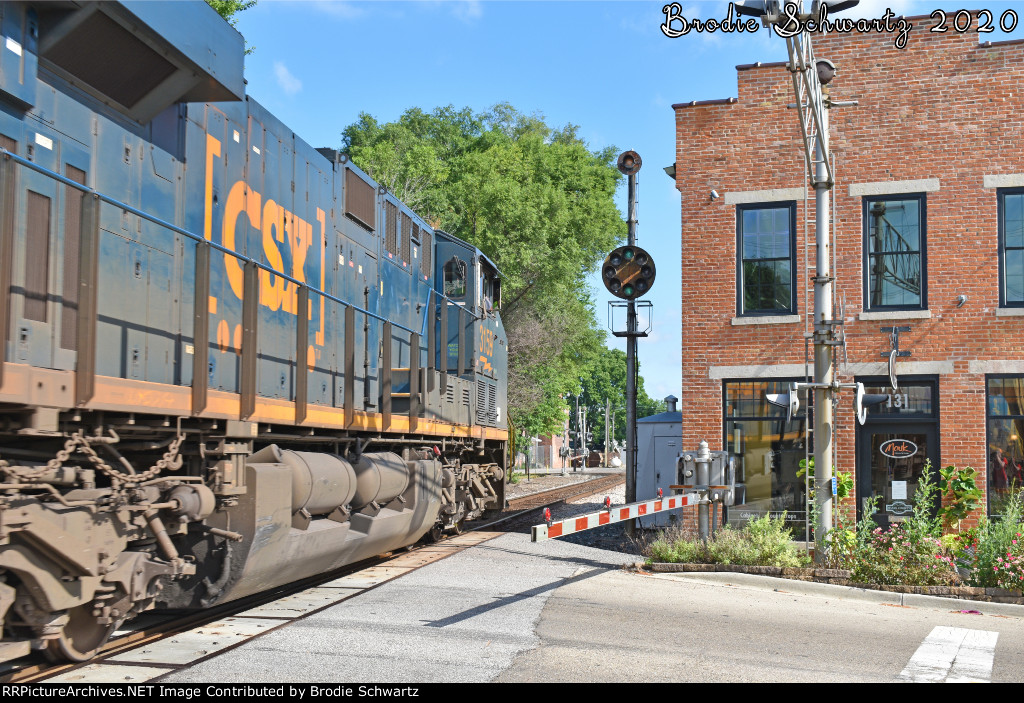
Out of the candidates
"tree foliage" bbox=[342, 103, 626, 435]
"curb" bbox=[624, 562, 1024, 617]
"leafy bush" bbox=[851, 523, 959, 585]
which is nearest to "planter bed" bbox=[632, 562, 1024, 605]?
"curb" bbox=[624, 562, 1024, 617]

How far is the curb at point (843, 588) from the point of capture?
9.94m

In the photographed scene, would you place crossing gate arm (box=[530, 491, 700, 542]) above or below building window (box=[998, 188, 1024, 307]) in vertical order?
below

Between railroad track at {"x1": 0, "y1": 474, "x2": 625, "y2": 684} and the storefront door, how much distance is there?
5.95m

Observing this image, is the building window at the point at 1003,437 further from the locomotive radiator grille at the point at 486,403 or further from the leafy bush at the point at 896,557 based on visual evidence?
the locomotive radiator grille at the point at 486,403

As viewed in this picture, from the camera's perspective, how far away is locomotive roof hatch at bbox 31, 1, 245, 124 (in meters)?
5.98

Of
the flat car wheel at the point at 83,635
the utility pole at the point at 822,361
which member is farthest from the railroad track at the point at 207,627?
the utility pole at the point at 822,361

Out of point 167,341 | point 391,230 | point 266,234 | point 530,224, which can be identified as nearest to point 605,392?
point 530,224

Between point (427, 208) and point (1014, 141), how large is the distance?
20889 mm

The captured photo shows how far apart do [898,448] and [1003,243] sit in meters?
3.16

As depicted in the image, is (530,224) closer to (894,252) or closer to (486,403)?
(486,403)

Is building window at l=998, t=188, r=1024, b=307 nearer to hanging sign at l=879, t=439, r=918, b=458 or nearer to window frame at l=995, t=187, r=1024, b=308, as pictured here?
window frame at l=995, t=187, r=1024, b=308

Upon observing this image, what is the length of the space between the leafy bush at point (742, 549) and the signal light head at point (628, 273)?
186 inches

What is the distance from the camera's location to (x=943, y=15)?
13.3 m

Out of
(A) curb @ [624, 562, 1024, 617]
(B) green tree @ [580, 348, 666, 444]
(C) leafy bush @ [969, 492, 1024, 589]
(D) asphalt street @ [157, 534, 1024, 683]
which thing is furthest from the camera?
(B) green tree @ [580, 348, 666, 444]
